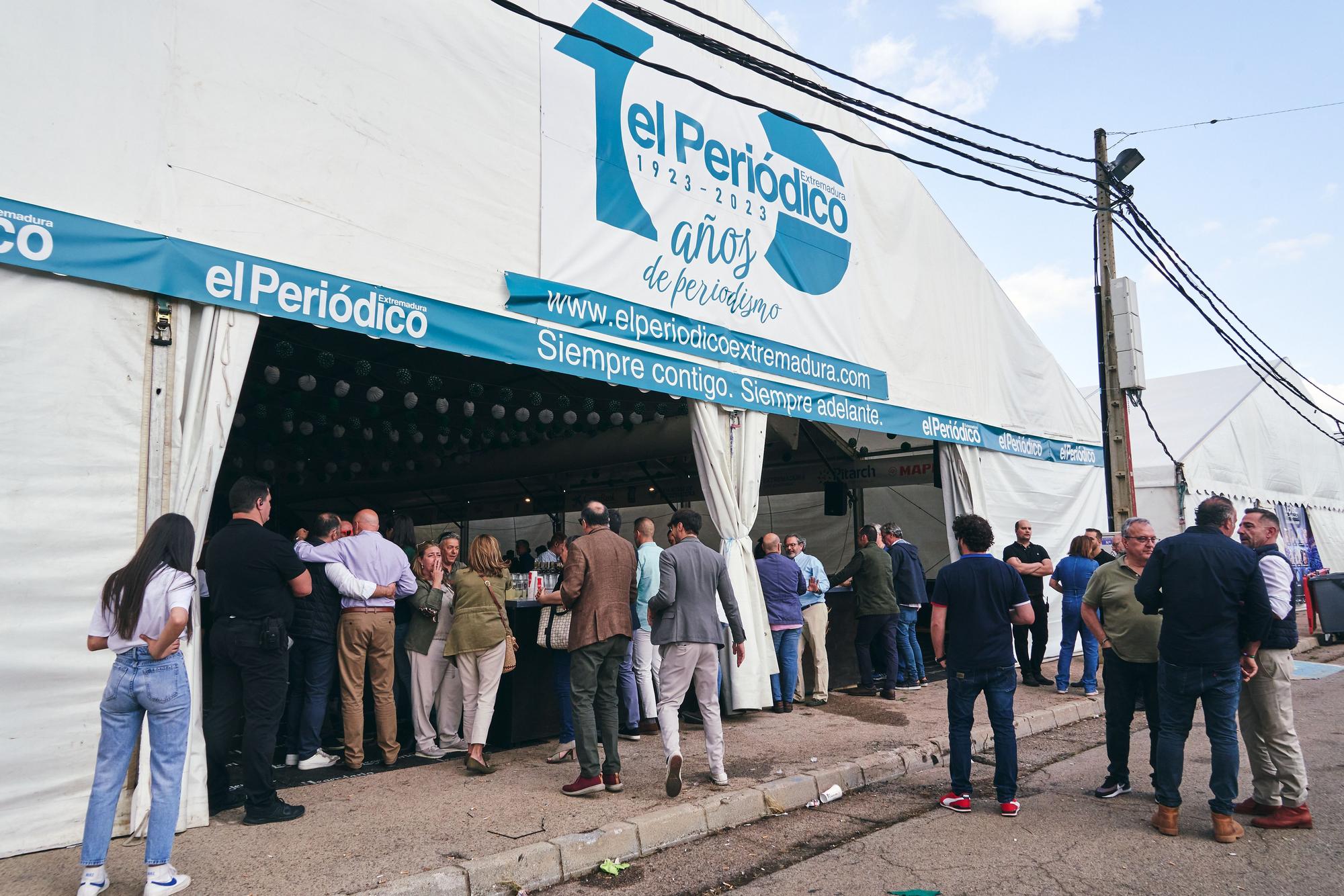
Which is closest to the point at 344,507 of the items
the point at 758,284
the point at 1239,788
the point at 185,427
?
the point at 758,284

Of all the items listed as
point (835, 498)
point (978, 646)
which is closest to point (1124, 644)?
point (978, 646)

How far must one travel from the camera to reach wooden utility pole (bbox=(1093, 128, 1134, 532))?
11070mm

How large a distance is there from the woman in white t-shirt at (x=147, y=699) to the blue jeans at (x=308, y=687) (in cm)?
235

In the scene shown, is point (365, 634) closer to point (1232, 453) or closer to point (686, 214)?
point (686, 214)

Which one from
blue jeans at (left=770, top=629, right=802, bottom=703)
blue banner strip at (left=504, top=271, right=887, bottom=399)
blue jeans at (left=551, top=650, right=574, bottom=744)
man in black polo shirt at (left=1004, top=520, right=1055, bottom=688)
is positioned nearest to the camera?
blue jeans at (left=551, top=650, right=574, bottom=744)

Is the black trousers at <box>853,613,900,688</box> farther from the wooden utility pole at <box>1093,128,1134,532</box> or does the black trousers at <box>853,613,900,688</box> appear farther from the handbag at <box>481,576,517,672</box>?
the handbag at <box>481,576,517,672</box>

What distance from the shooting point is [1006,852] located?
4422mm

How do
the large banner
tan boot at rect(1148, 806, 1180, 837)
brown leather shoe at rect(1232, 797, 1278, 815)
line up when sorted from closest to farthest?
tan boot at rect(1148, 806, 1180, 837), brown leather shoe at rect(1232, 797, 1278, 815), the large banner

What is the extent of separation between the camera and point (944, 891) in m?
3.89

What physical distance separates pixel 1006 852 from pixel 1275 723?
1.72 meters

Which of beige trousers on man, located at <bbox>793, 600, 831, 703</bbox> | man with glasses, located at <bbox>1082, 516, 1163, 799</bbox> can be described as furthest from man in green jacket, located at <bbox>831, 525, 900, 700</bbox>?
man with glasses, located at <bbox>1082, 516, 1163, 799</bbox>

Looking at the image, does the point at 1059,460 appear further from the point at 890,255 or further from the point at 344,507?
the point at 344,507

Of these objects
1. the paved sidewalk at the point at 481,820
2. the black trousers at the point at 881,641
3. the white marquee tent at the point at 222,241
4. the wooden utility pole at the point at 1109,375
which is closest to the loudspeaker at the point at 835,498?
the wooden utility pole at the point at 1109,375

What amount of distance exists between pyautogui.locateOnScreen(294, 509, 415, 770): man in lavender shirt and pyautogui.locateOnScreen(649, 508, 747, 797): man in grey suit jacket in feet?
6.50
